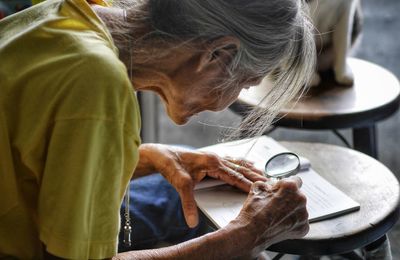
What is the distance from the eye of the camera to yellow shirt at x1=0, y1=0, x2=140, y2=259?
2.56 feet

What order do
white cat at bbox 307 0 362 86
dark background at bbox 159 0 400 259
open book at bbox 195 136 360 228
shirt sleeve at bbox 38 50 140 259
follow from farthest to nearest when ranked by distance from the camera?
dark background at bbox 159 0 400 259
white cat at bbox 307 0 362 86
open book at bbox 195 136 360 228
shirt sleeve at bbox 38 50 140 259

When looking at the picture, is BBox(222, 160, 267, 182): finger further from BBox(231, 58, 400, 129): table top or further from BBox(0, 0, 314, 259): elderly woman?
BBox(231, 58, 400, 129): table top

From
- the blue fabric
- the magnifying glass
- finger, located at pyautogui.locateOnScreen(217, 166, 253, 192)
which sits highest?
the magnifying glass

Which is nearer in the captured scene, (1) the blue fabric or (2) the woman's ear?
(2) the woman's ear

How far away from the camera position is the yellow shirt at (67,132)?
0.78 meters

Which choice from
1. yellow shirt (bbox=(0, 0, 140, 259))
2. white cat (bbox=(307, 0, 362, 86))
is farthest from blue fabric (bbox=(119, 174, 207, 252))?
white cat (bbox=(307, 0, 362, 86))

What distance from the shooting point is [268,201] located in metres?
1.05

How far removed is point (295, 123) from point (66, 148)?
0.87m

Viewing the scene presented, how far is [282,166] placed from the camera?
48.1 inches

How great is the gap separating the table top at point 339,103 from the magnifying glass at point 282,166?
20 cm

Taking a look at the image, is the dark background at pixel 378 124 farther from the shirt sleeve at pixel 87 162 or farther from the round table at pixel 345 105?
the shirt sleeve at pixel 87 162

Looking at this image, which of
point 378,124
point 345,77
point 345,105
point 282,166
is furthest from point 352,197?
point 378,124

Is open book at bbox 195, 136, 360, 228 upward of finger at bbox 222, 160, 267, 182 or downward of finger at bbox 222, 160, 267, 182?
downward

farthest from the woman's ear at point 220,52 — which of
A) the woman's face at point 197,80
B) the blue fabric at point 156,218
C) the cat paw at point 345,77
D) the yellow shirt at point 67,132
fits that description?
the cat paw at point 345,77
